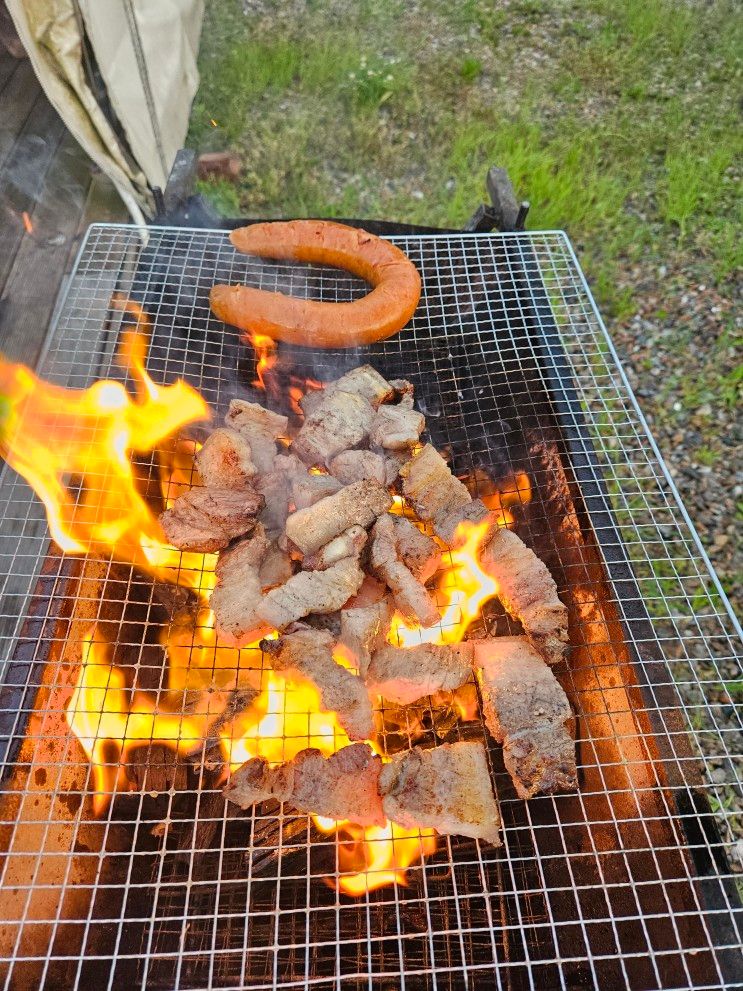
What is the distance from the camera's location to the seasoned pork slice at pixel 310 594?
8.32 feet

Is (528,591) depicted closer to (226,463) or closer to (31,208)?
(226,463)

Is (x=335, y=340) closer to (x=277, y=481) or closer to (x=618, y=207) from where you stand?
(x=277, y=481)

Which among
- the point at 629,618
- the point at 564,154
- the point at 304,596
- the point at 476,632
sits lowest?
the point at 476,632

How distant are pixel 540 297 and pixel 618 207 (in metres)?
3.14

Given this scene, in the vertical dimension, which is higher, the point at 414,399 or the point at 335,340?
the point at 335,340

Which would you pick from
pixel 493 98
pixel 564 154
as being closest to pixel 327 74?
pixel 493 98

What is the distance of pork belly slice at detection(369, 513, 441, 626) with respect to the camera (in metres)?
2.64

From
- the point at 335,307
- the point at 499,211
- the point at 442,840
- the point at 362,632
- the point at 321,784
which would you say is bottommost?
the point at 442,840

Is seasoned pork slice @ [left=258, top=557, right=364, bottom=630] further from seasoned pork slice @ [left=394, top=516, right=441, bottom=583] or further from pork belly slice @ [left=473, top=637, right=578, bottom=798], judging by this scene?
pork belly slice @ [left=473, top=637, right=578, bottom=798]

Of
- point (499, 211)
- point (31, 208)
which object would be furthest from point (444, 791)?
point (31, 208)

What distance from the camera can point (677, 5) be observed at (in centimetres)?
792

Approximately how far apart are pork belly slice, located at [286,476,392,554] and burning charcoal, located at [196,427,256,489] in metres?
0.32

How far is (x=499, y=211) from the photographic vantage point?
4059mm

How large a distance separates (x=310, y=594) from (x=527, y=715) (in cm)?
95
